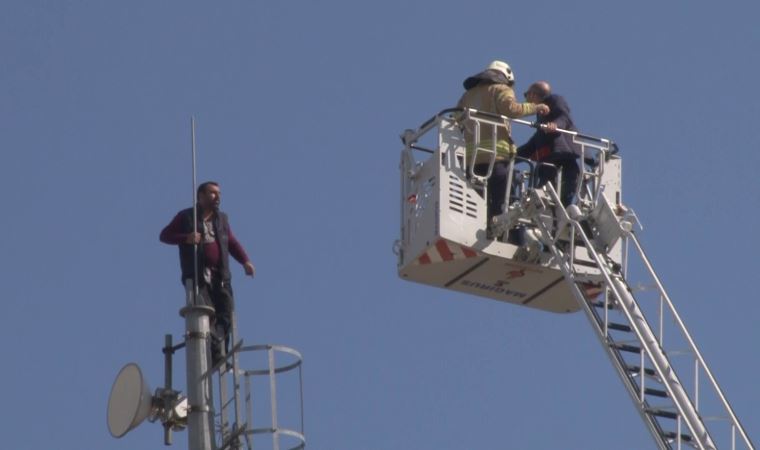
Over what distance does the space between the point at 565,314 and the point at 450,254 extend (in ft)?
6.70

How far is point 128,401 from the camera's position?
70.4ft

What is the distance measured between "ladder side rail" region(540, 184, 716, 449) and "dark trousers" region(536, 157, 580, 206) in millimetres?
543

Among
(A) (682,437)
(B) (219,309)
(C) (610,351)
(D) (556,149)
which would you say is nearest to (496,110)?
(D) (556,149)

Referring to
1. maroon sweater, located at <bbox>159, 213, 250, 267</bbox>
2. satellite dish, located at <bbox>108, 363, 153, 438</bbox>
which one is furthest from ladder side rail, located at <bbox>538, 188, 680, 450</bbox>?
satellite dish, located at <bbox>108, 363, 153, 438</bbox>

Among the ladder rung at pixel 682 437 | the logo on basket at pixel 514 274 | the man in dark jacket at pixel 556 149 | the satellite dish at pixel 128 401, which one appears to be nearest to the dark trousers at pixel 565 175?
the man in dark jacket at pixel 556 149

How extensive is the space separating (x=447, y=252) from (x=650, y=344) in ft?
9.38

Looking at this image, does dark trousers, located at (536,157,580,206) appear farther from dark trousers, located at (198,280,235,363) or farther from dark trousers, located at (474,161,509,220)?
dark trousers, located at (198,280,235,363)

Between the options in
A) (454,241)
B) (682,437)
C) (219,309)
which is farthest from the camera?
(454,241)

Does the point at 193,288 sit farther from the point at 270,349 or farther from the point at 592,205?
the point at 592,205

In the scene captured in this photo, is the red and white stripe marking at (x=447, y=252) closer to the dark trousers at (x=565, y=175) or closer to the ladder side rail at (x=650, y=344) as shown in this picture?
the ladder side rail at (x=650, y=344)

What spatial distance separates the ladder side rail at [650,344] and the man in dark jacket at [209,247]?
446 cm

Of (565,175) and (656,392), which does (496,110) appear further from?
(656,392)

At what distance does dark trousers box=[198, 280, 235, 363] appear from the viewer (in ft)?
73.4

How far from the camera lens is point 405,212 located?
28016 millimetres
